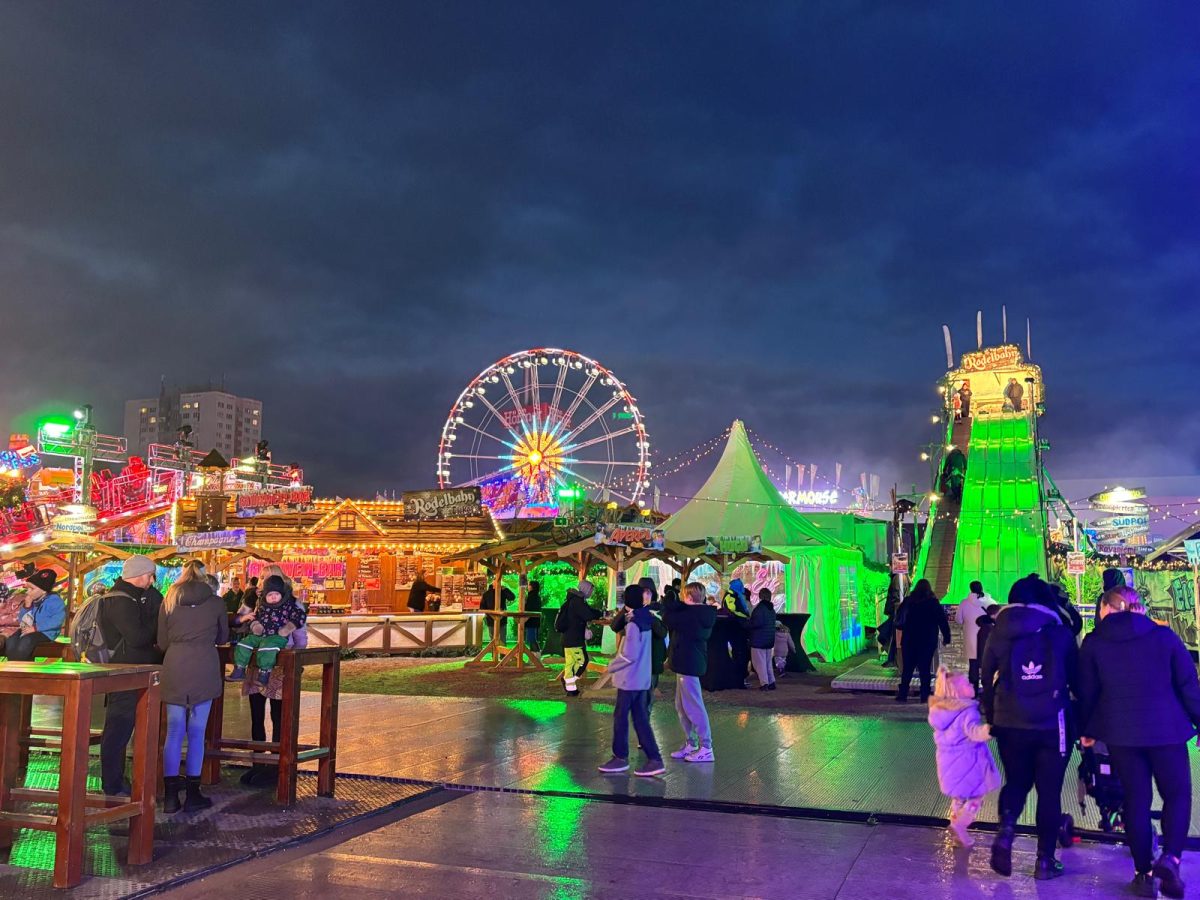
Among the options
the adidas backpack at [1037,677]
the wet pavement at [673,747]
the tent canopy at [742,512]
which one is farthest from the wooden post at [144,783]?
the tent canopy at [742,512]

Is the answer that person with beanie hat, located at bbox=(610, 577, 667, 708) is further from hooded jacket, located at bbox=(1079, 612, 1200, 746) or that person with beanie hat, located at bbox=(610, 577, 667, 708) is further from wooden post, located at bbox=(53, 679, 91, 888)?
wooden post, located at bbox=(53, 679, 91, 888)

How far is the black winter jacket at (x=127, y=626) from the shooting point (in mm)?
5812

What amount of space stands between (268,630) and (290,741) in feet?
2.86

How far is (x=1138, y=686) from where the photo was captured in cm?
447

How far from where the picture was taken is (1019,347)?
1340 inches

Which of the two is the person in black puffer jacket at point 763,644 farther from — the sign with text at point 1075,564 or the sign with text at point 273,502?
the sign with text at point 273,502

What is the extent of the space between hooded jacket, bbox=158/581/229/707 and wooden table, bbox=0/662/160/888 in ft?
2.60

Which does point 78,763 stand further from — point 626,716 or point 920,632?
Result: point 920,632

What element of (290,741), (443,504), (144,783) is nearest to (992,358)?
(443,504)

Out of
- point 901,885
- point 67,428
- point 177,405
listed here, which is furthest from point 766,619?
point 177,405

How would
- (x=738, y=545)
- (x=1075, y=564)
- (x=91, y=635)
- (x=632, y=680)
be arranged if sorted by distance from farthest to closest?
(x=738, y=545), (x=1075, y=564), (x=632, y=680), (x=91, y=635)

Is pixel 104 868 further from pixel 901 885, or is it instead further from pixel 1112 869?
pixel 1112 869

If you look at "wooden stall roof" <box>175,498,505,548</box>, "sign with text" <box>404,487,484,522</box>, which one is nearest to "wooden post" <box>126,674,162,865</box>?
"wooden stall roof" <box>175,498,505,548</box>

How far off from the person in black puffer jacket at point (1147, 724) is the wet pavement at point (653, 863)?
0.97ft
